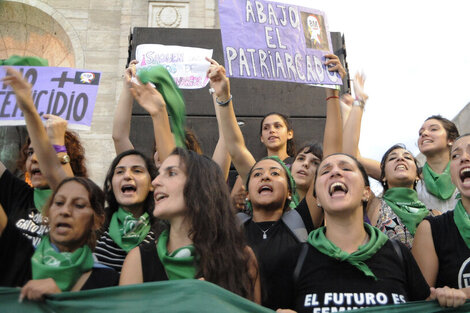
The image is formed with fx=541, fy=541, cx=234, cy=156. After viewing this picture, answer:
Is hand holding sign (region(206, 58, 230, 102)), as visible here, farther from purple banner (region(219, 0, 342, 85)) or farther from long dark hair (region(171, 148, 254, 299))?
long dark hair (region(171, 148, 254, 299))

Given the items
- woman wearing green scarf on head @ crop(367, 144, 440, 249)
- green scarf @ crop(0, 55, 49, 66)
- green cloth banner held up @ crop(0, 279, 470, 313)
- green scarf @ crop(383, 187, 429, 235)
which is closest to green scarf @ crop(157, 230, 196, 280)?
green cloth banner held up @ crop(0, 279, 470, 313)

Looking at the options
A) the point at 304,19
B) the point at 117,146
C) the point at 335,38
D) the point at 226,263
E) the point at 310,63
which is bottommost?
the point at 226,263

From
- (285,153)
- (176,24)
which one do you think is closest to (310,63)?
(285,153)

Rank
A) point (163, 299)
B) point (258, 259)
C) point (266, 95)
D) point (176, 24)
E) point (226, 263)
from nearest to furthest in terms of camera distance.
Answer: point (163, 299) < point (226, 263) < point (258, 259) < point (266, 95) < point (176, 24)

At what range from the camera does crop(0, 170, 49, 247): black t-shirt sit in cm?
312

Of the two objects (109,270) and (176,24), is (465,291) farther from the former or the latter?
(176,24)

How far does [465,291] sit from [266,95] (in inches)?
154

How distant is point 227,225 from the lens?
262 centimetres

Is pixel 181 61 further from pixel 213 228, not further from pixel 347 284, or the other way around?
pixel 347 284

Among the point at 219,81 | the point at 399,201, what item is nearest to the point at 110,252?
the point at 219,81

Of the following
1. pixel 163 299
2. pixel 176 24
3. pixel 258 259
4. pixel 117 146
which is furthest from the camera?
pixel 176 24

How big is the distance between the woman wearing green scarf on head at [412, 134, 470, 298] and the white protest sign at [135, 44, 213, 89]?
2.86 m

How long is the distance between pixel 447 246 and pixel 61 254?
1.90 meters

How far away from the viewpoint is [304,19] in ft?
14.9
